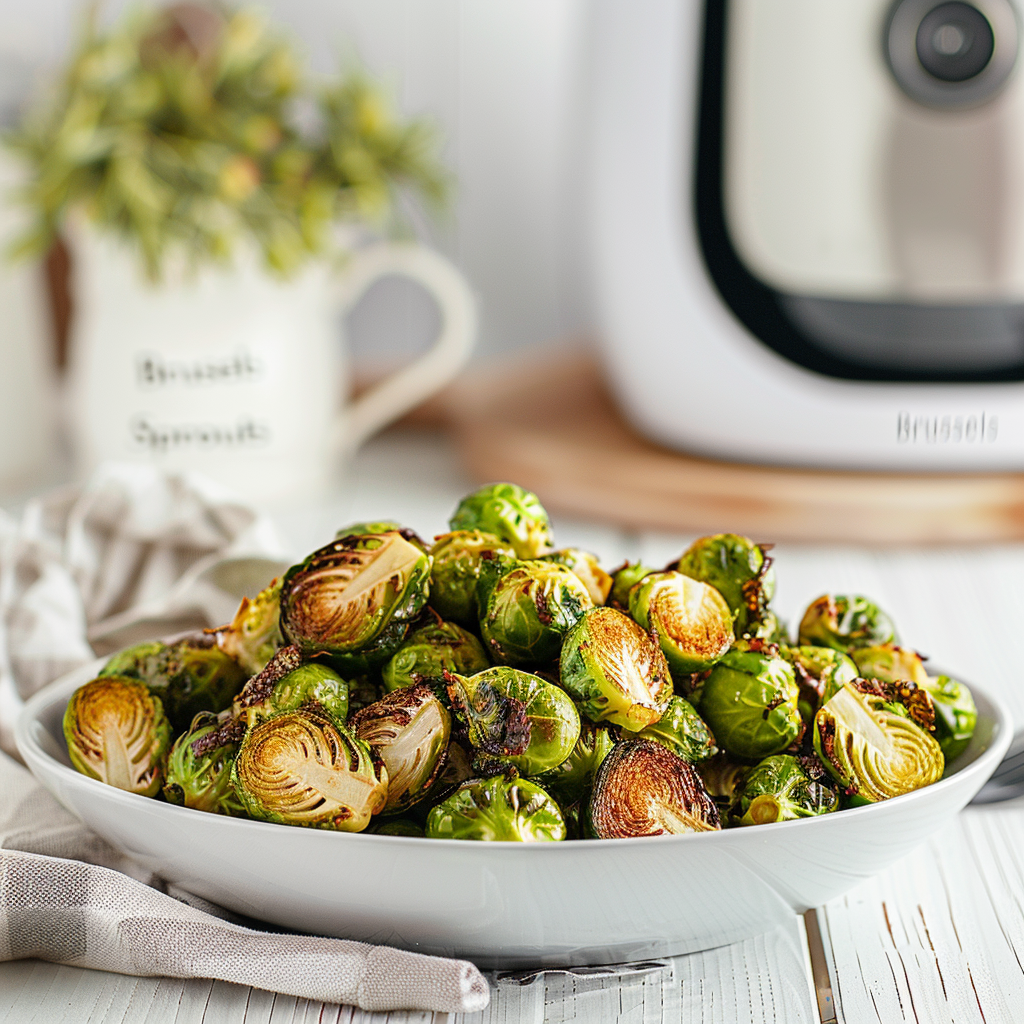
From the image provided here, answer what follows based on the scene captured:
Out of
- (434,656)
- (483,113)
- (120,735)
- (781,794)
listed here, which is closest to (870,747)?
(781,794)

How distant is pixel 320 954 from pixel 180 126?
79 cm

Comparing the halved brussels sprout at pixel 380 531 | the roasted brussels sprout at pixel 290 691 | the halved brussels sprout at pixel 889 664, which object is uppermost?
the halved brussels sprout at pixel 380 531

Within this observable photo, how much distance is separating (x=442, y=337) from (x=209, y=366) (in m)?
0.22

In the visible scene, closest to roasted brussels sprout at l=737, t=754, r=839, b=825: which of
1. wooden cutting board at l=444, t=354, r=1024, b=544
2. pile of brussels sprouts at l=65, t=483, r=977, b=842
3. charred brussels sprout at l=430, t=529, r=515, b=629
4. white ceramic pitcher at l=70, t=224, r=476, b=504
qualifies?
pile of brussels sprouts at l=65, t=483, r=977, b=842

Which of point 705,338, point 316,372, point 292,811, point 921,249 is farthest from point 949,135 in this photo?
point 292,811

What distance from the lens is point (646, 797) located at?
1.27 ft

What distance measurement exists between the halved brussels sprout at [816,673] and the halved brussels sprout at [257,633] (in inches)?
7.1

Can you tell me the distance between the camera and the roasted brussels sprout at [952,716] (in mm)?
460

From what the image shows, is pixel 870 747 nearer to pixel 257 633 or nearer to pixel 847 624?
pixel 847 624

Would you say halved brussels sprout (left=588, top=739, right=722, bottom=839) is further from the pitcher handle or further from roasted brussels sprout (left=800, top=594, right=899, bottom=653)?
the pitcher handle

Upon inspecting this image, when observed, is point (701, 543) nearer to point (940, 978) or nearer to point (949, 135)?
point (940, 978)

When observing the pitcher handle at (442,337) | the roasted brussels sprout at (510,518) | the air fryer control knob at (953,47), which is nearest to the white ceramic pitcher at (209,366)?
the pitcher handle at (442,337)

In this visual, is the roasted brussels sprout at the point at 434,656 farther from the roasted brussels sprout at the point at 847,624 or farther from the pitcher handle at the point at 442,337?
the pitcher handle at the point at 442,337

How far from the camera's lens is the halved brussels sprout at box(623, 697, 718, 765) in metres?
0.41
